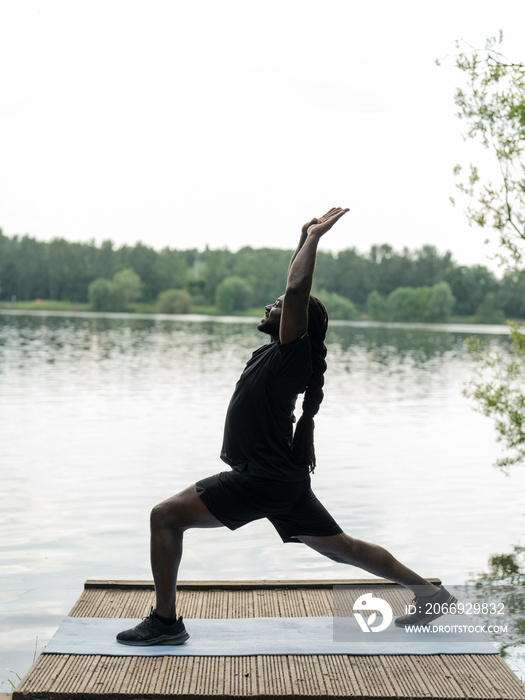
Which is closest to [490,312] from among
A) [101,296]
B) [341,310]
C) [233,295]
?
[341,310]

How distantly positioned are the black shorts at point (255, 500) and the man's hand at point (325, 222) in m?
1.37

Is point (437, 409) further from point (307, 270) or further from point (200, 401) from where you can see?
point (307, 270)

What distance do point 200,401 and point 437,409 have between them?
6083 mm

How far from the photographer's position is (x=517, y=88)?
391 inches

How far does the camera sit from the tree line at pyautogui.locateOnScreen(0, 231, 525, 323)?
153 meters

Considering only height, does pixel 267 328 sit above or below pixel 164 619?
above

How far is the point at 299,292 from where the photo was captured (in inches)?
173

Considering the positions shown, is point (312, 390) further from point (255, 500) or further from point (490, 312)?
point (490, 312)

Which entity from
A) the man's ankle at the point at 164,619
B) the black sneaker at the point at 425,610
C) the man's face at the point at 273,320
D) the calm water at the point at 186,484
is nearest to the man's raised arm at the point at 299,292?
the man's face at the point at 273,320

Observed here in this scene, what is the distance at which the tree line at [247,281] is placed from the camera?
503 feet

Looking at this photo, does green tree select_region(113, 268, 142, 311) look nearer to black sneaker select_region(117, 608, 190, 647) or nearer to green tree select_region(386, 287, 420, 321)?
green tree select_region(386, 287, 420, 321)

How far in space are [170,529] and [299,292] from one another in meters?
1.48

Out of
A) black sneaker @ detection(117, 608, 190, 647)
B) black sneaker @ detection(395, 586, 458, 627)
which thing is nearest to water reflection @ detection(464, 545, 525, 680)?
black sneaker @ detection(395, 586, 458, 627)

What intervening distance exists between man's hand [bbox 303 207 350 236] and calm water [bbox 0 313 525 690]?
131 inches
